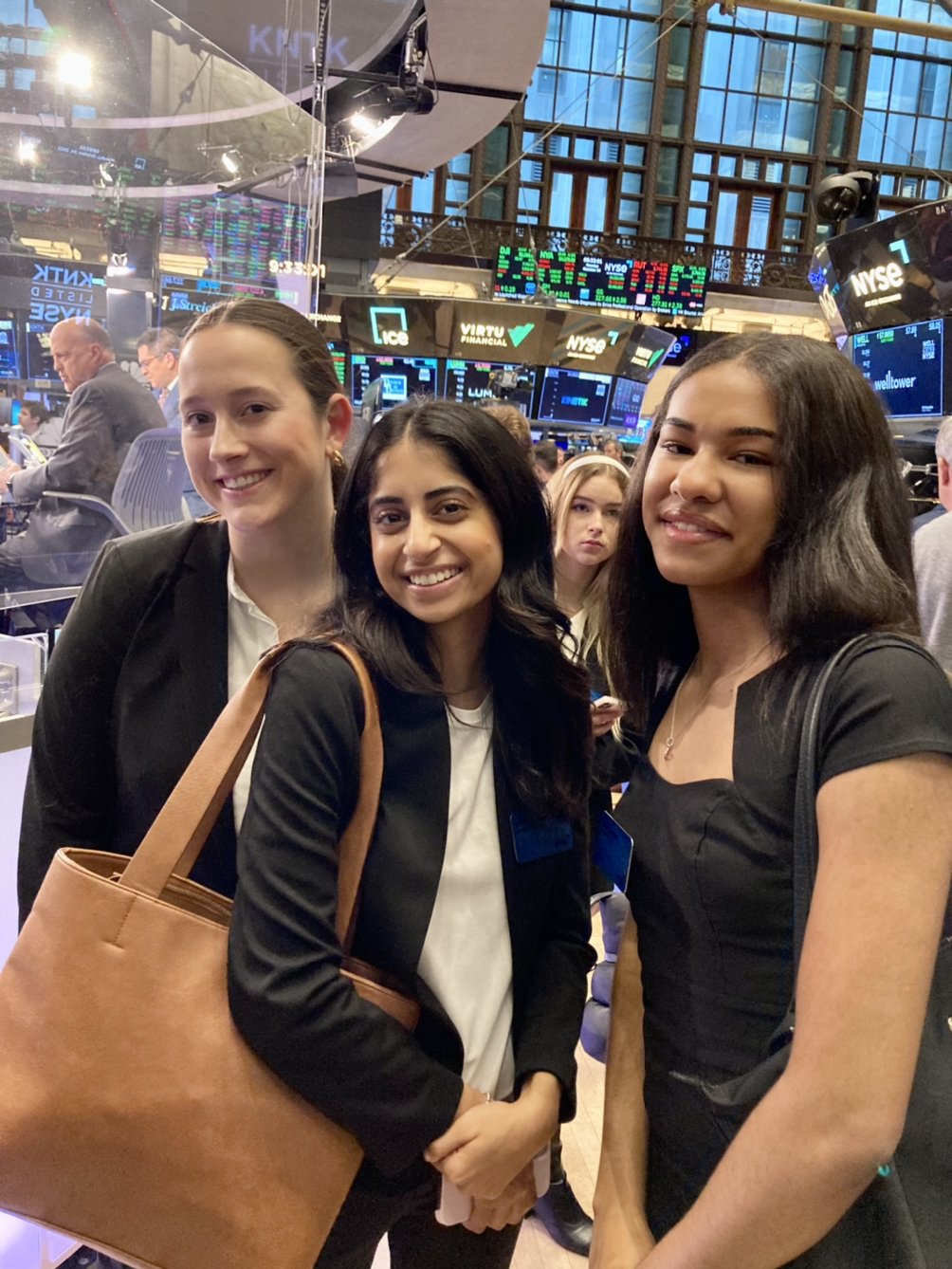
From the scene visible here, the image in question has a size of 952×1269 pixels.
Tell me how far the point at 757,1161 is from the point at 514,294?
14.9m

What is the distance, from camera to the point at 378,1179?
3.50 ft

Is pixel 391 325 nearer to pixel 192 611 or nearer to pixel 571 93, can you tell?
pixel 192 611

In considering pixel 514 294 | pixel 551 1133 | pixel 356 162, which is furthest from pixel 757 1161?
pixel 514 294

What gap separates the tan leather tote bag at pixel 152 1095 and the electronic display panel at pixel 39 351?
2.44 metres

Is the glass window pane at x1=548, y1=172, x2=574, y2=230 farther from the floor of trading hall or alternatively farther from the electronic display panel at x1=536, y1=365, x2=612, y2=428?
the floor of trading hall

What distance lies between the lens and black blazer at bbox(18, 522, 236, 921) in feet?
3.96

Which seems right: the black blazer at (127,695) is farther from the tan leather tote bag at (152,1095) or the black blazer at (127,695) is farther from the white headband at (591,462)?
the white headband at (591,462)

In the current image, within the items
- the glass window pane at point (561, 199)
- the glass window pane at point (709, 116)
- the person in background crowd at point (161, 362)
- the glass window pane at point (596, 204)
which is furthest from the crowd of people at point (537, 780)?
the glass window pane at point (709, 116)

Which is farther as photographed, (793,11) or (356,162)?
(356,162)

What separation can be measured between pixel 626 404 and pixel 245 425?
11037mm

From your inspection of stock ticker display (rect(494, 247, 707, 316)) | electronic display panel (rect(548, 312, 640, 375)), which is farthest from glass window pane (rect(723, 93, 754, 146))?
electronic display panel (rect(548, 312, 640, 375))

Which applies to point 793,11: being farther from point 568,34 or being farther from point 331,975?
point 568,34

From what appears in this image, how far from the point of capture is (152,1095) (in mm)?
924

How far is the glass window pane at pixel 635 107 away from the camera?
19.5 m
